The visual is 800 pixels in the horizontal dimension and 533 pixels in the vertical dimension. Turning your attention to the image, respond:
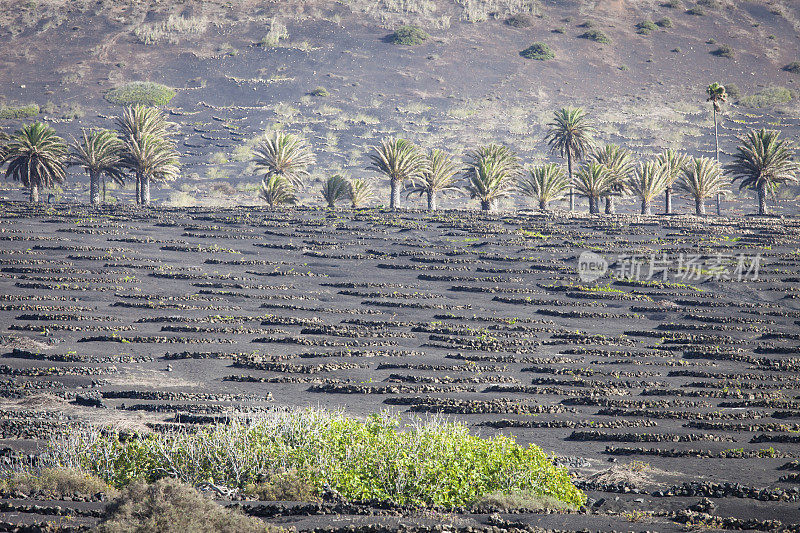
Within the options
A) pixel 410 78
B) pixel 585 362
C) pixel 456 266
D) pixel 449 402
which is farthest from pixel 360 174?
pixel 449 402

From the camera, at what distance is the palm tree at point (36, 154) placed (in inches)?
2633

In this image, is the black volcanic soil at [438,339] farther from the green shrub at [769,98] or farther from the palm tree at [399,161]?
the green shrub at [769,98]

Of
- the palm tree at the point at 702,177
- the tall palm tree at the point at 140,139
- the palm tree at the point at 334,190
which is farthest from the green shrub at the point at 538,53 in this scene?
the tall palm tree at the point at 140,139

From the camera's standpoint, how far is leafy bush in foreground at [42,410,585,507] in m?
17.5

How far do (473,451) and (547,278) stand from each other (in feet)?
120

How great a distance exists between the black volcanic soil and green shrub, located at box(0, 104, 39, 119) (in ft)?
150

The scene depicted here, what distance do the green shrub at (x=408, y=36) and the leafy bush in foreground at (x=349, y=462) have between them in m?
125

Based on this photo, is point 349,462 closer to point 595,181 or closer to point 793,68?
point 595,181

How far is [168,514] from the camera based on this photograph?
1277cm

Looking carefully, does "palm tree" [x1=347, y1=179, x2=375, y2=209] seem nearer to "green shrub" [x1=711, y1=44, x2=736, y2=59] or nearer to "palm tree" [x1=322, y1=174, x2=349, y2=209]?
"palm tree" [x1=322, y1=174, x2=349, y2=209]

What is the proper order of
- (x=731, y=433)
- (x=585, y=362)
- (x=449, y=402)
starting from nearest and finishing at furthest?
(x=731, y=433) → (x=449, y=402) → (x=585, y=362)

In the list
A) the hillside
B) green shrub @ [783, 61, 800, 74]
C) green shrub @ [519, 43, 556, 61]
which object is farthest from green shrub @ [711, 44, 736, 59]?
green shrub @ [519, 43, 556, 61]

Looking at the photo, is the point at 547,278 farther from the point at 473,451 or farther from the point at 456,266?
the point at 473,451

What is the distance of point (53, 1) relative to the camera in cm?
13950
